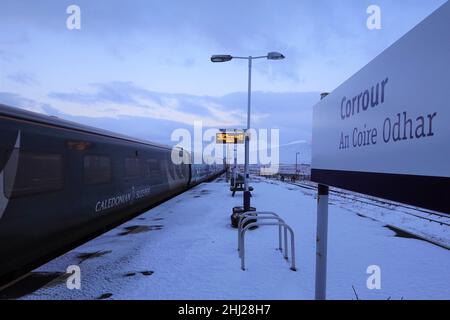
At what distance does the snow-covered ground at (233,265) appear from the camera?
4305mm

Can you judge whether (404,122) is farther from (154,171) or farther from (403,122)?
(154,171)

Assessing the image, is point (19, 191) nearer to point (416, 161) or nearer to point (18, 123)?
point (18, 123)

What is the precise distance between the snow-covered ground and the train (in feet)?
1.66

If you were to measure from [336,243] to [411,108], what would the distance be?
6.45 m

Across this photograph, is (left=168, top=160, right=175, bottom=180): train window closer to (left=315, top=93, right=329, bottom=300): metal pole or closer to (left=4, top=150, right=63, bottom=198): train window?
(left=4, top=150, right=63, bottom=198): train window

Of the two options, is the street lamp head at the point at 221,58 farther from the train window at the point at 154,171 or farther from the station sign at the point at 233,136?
the station sign at the point at 233,136

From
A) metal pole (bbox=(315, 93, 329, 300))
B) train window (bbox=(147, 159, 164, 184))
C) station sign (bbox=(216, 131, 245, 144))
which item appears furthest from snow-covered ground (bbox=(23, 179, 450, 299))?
station sign (bbox=(216, 131, 245, 144))

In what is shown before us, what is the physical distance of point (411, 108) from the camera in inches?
49.7

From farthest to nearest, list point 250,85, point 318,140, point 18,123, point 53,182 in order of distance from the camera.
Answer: point 250,85 → point 53,182 → point 18,123 → point 318,140

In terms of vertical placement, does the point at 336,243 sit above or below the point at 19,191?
below

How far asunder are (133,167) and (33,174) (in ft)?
16.7

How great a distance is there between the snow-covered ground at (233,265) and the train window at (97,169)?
57.6 inches
